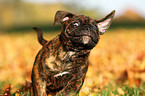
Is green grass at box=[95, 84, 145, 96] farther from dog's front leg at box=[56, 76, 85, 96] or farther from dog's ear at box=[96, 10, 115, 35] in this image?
dog's ear at box=[96, 10, 115, 35]

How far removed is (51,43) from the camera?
8.22ft

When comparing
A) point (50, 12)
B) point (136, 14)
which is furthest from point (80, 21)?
point (50, 12)

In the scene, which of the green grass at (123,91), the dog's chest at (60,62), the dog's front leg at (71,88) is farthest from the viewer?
the green grass at (123,91)

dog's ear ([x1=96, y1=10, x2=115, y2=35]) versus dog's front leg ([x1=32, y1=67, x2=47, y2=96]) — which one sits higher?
dog's ear ([x1=96, y1=10, x2=115, y2=35])

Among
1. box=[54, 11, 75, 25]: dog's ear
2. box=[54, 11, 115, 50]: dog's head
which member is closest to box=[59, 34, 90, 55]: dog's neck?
box=[54, 11, 115, 50]: dog's head

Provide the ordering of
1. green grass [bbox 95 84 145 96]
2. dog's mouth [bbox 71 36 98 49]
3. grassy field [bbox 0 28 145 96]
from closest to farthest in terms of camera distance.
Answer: dog's mouth [bbox 71 36 98 49] < green grass [bbox 95 84 145 96] < grassy field [bbox 0 28 145 96]

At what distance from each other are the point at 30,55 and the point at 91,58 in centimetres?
168

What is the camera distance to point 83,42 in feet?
7.12

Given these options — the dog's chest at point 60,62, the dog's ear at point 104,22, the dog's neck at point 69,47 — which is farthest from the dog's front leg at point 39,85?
the dog's ear at point 104,22

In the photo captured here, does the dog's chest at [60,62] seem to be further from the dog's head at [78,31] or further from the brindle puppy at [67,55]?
the dog's head at [78,31]

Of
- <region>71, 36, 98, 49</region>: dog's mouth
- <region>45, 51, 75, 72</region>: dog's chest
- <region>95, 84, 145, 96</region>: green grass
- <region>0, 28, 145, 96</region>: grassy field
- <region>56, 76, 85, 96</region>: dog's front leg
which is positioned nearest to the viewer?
<region>71, 36, 98, 49</region>: dog's mouth

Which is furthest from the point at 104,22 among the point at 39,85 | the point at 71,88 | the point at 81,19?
the point at 39,85

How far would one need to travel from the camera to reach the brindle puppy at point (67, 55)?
2.20 meters

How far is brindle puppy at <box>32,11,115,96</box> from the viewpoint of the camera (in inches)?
86.5
